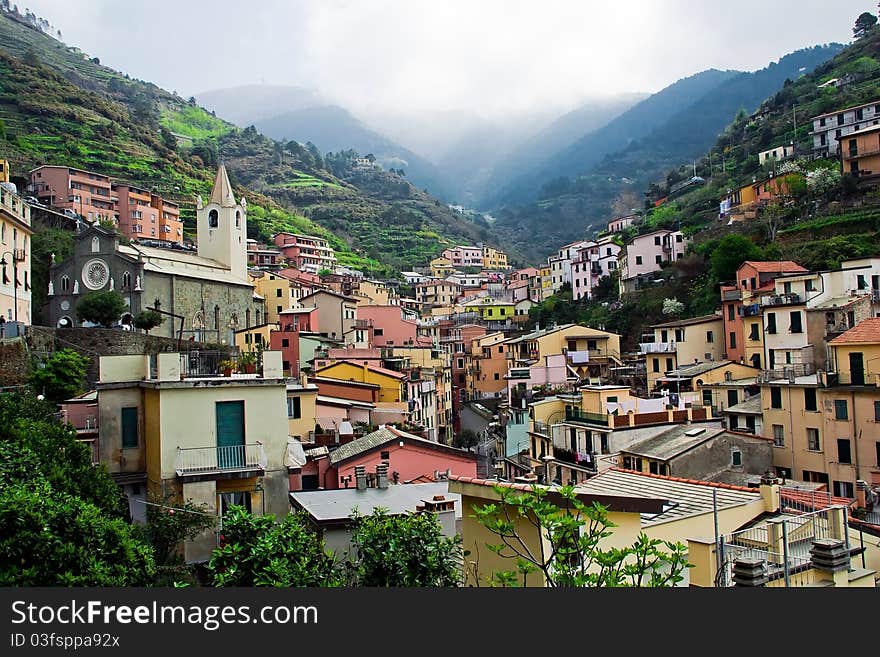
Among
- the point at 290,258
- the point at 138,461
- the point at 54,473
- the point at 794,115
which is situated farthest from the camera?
the point at 290,258

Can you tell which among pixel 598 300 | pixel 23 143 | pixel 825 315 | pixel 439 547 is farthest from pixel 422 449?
pixel 23 143

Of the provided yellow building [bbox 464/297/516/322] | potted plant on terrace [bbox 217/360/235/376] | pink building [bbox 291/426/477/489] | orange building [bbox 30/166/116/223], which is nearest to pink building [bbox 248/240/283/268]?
orange building [bbox 30/166/116/223]

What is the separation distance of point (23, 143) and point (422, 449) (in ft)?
304

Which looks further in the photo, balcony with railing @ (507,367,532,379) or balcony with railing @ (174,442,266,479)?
balcony with railing @ (507,367,532,379)

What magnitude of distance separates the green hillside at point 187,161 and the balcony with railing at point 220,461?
8484 centimetres

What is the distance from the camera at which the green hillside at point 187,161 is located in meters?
106

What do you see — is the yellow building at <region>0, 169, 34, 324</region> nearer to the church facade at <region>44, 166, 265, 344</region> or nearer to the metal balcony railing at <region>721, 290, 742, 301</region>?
the church facade at <region>44, 166, 265, 344</region>

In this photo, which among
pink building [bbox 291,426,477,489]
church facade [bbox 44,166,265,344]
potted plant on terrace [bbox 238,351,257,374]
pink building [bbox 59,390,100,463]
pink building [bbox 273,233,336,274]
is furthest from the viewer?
pink building [bbox 273,233,336,274]

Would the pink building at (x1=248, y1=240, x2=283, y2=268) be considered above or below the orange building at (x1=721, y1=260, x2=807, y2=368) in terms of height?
above

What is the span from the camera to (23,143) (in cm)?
9712

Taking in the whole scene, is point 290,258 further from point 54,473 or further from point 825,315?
point 54,473

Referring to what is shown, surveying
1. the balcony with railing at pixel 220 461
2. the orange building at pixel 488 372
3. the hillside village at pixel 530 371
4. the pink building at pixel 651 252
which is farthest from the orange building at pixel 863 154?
the balcony with railing at pixel 220 461

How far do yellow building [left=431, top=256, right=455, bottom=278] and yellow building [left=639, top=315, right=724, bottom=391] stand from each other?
7740cm

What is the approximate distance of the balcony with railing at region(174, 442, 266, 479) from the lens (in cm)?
1462
